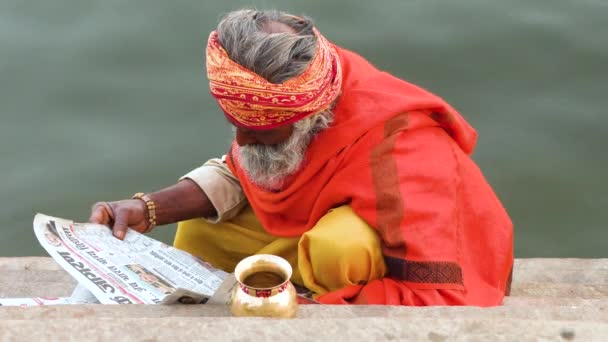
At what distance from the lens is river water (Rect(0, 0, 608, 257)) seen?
425cm

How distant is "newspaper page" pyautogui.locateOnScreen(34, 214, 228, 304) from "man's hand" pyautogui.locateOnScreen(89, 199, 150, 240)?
40 millimetres

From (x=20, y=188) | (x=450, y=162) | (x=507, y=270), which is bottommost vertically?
(x=20, y=188)

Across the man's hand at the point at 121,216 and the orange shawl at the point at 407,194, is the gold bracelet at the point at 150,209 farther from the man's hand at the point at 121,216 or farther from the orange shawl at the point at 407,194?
the orange shawl at the point at 407,194

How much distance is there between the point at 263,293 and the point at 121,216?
117 cm

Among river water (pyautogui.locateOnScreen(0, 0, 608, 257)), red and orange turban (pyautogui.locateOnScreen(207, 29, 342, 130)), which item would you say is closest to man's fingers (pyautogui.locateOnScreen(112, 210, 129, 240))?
red and orange turban (pyautogui.locateOnScreen(207, 29, 342, 130))

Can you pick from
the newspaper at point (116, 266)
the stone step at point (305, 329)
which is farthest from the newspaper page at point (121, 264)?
the stone step at point (305, 329)

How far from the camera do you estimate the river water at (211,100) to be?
4.25m

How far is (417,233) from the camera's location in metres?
2.33

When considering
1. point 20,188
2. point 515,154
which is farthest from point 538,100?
point 20,188

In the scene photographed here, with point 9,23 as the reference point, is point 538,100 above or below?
below

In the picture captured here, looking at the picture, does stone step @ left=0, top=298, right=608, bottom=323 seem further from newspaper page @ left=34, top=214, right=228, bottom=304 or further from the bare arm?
the bare arm

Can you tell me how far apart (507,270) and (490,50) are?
2.60 meters

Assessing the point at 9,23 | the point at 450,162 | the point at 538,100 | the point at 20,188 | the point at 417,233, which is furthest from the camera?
the point at 9,23

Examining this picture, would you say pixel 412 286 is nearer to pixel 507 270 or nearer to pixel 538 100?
pixel 507 270
